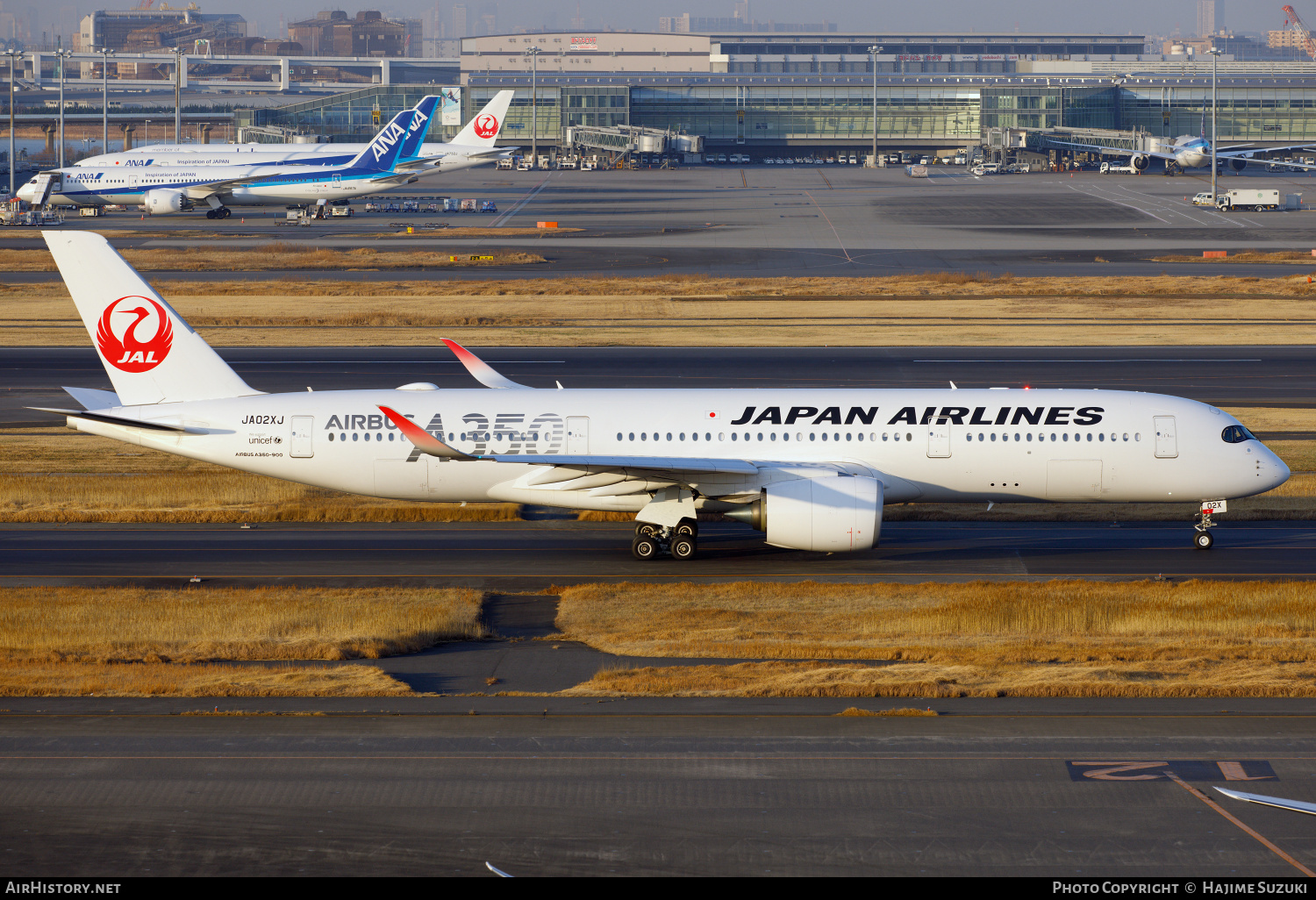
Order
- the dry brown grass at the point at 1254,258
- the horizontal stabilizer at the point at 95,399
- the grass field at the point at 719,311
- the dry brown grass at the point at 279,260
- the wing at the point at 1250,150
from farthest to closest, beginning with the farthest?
the wing at the point at 1250,150 < the dry brown grass at the point at 279,260 < the dry brown grass at the point at 1254,258 < the grass field at the point at 719,311 < the horizontal stabilizer at the point at 95,399

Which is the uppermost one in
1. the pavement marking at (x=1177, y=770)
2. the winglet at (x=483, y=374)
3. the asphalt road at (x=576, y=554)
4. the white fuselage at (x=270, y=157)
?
the white fuselage at (x=270, y=157)

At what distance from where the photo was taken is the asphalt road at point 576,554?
34000 millimetres

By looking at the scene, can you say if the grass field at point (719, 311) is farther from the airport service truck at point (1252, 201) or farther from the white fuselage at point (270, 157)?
the white fuselage at point (270, 157)

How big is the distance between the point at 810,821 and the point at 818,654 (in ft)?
27.0

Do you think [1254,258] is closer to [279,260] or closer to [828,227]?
[828,227]

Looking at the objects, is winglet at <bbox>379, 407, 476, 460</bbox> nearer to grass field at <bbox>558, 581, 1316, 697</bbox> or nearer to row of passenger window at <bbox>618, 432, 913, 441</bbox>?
grass field at <bbox>558, 581, 1316, 697</bbox>

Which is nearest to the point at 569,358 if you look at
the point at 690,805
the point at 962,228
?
the point at 690,805

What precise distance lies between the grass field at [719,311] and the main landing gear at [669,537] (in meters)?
33.7

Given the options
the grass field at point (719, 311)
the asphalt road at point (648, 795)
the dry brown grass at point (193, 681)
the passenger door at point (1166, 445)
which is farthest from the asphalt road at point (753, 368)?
the asphalt road at point (648, 795)

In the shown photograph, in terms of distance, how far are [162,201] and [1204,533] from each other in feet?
392

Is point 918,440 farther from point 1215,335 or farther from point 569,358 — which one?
point 1215,335

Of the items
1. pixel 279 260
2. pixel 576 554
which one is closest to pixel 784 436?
pixel 576 554

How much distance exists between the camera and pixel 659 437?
3606cm

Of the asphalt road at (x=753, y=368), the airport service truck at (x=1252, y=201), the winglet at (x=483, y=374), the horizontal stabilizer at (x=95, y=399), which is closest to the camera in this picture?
the horizontal stabilizer at (x=95, y=399)
